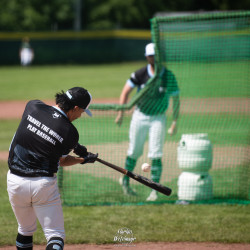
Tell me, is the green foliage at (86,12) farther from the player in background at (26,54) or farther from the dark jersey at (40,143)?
the dark jersey at (40,143)

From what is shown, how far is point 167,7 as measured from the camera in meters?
Answer: 49.1

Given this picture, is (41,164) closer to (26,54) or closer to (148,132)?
(148,132)

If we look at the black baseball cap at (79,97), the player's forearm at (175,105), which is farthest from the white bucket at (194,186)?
the black baseball cap at (79,97)

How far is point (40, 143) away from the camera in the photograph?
14.3 ft

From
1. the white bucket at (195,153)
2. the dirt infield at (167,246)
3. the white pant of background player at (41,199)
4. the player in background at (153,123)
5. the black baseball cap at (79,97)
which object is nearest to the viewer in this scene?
the white pant of background player at (41,199)

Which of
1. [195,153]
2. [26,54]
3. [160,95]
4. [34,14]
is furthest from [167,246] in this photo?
[34,14]

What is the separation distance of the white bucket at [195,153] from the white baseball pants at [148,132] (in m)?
0.39

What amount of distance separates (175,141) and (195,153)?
39.9 inches

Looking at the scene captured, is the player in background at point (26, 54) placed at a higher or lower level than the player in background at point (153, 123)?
higher

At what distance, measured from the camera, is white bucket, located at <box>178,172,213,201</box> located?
7.40 m

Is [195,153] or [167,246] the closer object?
[167,246]

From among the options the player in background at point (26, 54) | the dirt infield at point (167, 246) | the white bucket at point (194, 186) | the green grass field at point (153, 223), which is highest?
the player in background at point (26, 54)

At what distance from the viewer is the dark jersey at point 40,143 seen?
14.3ft

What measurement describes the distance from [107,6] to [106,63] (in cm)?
1071
